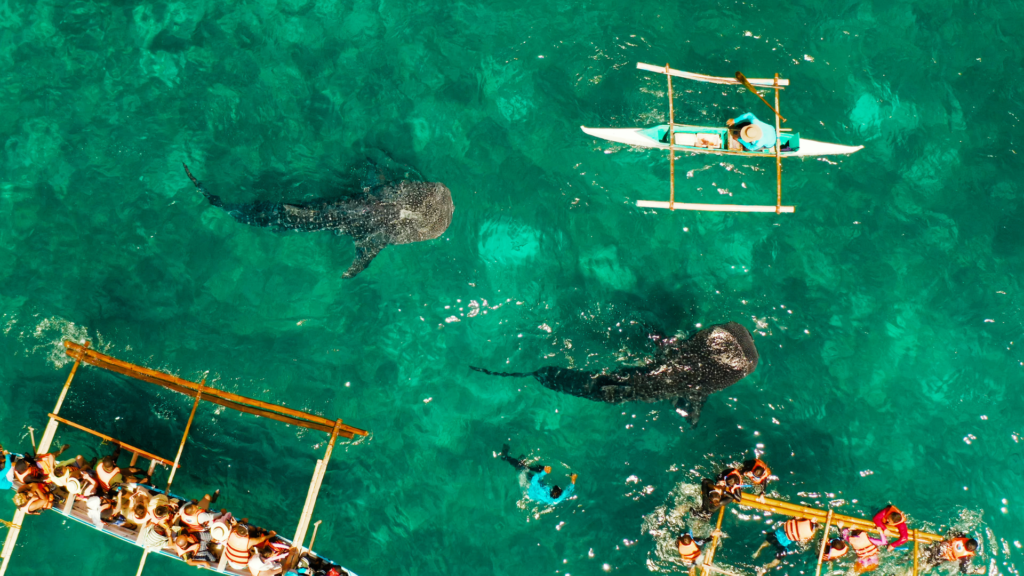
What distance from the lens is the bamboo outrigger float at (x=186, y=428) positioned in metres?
11.3

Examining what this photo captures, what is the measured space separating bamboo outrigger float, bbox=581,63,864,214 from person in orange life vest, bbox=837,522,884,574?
6.62m

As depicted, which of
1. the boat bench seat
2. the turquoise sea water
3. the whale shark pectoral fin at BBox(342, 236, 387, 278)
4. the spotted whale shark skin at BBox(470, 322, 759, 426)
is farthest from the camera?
the turquoise sea water

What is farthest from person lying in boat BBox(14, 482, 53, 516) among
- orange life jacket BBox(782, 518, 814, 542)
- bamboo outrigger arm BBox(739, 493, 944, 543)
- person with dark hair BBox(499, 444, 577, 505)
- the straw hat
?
orange life jacket BBox(782, 518, 814, 542)

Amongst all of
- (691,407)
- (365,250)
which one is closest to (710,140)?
(691,407)

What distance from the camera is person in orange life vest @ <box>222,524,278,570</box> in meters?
11.0

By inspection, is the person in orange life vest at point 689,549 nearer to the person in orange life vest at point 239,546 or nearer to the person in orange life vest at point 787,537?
the person in orange life vest at point 787,537

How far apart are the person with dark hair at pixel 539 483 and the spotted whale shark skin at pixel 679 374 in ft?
5.53

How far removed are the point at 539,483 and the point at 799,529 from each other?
5.23m

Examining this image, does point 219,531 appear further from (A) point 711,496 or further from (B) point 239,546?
(A) point 711,496

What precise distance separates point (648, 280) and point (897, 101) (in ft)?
21.9

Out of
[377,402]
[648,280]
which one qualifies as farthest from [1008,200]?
[377,402]

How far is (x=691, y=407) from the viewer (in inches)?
484

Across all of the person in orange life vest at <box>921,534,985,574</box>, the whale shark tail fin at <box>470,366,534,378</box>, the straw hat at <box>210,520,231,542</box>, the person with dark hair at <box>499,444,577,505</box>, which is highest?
the whale shark tail fin at <box>470,366,534,378</box>

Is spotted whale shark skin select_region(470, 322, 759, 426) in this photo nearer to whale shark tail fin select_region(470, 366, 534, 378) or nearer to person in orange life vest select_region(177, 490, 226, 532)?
whale shark tail fin select_region(470, 366, 534, 378)
